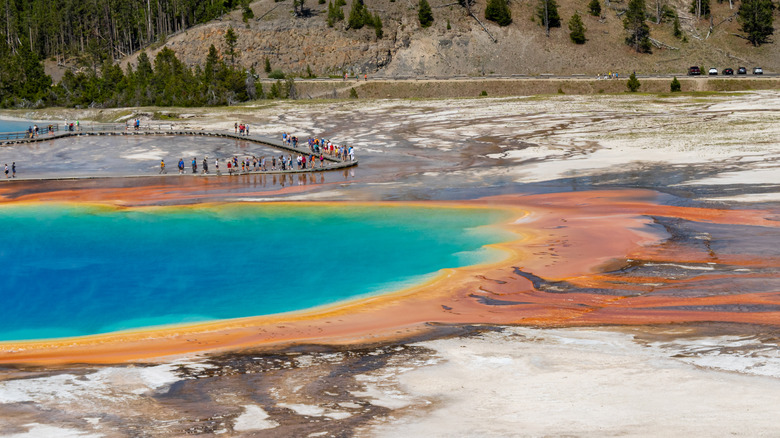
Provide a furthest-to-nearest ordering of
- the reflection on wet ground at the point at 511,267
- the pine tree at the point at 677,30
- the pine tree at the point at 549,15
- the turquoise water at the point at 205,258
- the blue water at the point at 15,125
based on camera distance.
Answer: the pine tree at the point at 549,15
the pine tree at the point at 677,30
the blue water at the point at 15,125
the turquoise water at the point at 205,258
the reflection on wet ground at the point at 511,267

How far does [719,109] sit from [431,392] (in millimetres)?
69308

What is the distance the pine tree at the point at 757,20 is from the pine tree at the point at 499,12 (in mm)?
36969

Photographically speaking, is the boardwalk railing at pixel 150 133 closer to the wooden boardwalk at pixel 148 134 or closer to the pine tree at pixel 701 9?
the wooden boardwalk at pixel 148 134

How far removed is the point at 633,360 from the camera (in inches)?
772

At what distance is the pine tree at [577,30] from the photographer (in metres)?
129

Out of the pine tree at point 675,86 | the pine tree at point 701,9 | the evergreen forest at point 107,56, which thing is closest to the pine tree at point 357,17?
the evergreen forest at point 107,56

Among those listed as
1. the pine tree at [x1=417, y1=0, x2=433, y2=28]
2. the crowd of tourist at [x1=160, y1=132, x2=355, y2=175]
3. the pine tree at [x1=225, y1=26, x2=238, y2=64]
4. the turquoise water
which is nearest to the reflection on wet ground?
the crowd of tourist at [x1=160, y1=132, x2=355, y2=175]

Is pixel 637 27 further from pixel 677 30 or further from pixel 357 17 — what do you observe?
pixel 357 17

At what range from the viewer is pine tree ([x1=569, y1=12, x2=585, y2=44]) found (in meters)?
129

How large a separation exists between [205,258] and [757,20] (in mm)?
118141

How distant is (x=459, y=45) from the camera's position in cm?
13212

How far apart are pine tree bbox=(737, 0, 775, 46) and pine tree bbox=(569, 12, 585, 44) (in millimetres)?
25288

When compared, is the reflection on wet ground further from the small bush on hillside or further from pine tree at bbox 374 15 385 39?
pine tree at bbox 374 15 385 39

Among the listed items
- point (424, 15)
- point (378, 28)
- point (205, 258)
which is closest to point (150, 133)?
point (205, 258)
